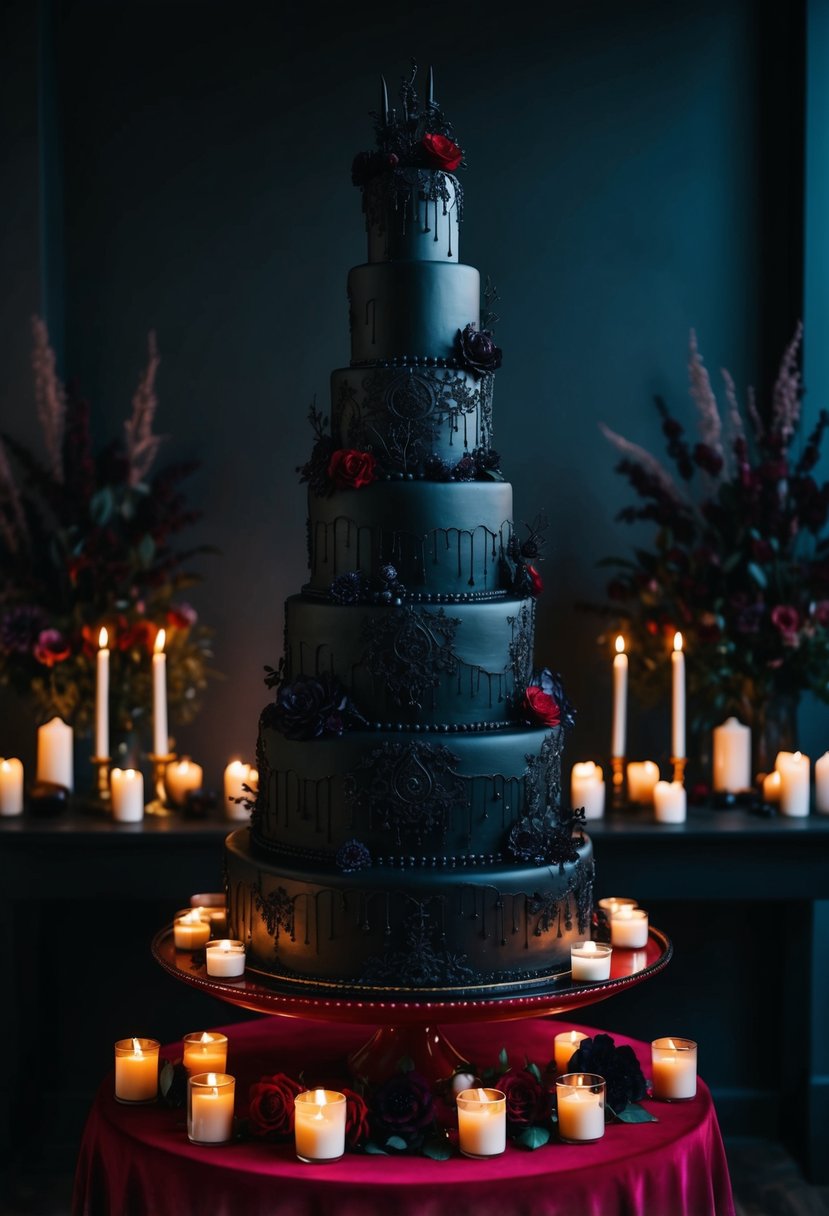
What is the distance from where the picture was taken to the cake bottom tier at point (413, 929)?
274cm

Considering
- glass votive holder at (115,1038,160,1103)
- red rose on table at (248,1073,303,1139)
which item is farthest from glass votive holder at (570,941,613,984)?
glass votive holder at (115,1038,160,1103)

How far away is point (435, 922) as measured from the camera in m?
2.74

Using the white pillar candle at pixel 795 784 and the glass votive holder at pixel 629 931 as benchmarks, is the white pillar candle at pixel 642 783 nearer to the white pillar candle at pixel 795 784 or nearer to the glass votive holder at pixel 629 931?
the white pillar candle at pixel 795 784

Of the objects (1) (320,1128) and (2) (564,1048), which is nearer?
(1) (320,1128)

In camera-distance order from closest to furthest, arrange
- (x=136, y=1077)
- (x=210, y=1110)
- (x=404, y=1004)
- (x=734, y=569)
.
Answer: (x=210, y=1110) → (x=404, y=1004) → (x=136, y=1077) → (x=734, y=569)

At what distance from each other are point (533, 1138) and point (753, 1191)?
188 centimetres

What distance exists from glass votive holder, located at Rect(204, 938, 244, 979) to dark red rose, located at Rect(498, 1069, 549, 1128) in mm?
540

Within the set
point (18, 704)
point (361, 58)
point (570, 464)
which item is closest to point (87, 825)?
point (18, 704)

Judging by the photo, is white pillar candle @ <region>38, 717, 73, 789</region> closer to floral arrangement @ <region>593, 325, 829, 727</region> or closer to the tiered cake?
the tiered cake

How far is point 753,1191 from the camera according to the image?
4.14 meters

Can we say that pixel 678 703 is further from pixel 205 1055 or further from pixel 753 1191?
pixel 205 1055

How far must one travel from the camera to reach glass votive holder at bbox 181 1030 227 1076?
9.32ft

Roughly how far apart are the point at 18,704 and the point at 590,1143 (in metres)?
2.44

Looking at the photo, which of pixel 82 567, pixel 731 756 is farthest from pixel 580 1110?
pixel 82 567
